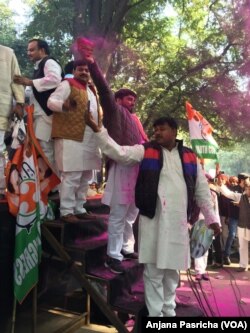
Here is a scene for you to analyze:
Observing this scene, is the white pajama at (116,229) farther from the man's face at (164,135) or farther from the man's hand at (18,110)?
the man's hand at (18,110)

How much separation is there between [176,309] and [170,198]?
1.15 meters

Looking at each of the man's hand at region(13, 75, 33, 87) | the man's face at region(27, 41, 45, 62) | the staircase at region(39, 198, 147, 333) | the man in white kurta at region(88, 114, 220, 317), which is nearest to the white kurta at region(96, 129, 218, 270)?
the man in white kurta at region(88, 114, 220, 317)

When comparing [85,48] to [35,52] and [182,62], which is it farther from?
[182,62]

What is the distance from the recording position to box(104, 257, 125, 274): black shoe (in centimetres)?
341

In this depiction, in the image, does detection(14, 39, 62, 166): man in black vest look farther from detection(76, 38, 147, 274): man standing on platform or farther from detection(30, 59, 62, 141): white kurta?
detection(76, 38, 147, 274): man standing on platform

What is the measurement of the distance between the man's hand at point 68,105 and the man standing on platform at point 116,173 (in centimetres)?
30

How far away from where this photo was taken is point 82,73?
3689 mm

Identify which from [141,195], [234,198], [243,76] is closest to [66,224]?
[141,195]

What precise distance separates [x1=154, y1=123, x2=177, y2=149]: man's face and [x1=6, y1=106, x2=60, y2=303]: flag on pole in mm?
1200

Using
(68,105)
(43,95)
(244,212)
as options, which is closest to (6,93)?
(43,95)

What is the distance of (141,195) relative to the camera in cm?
310

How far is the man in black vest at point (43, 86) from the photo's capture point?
12.1ft

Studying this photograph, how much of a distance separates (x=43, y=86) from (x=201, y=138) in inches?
80.8

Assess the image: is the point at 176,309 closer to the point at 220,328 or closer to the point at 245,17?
the point at 220,328
